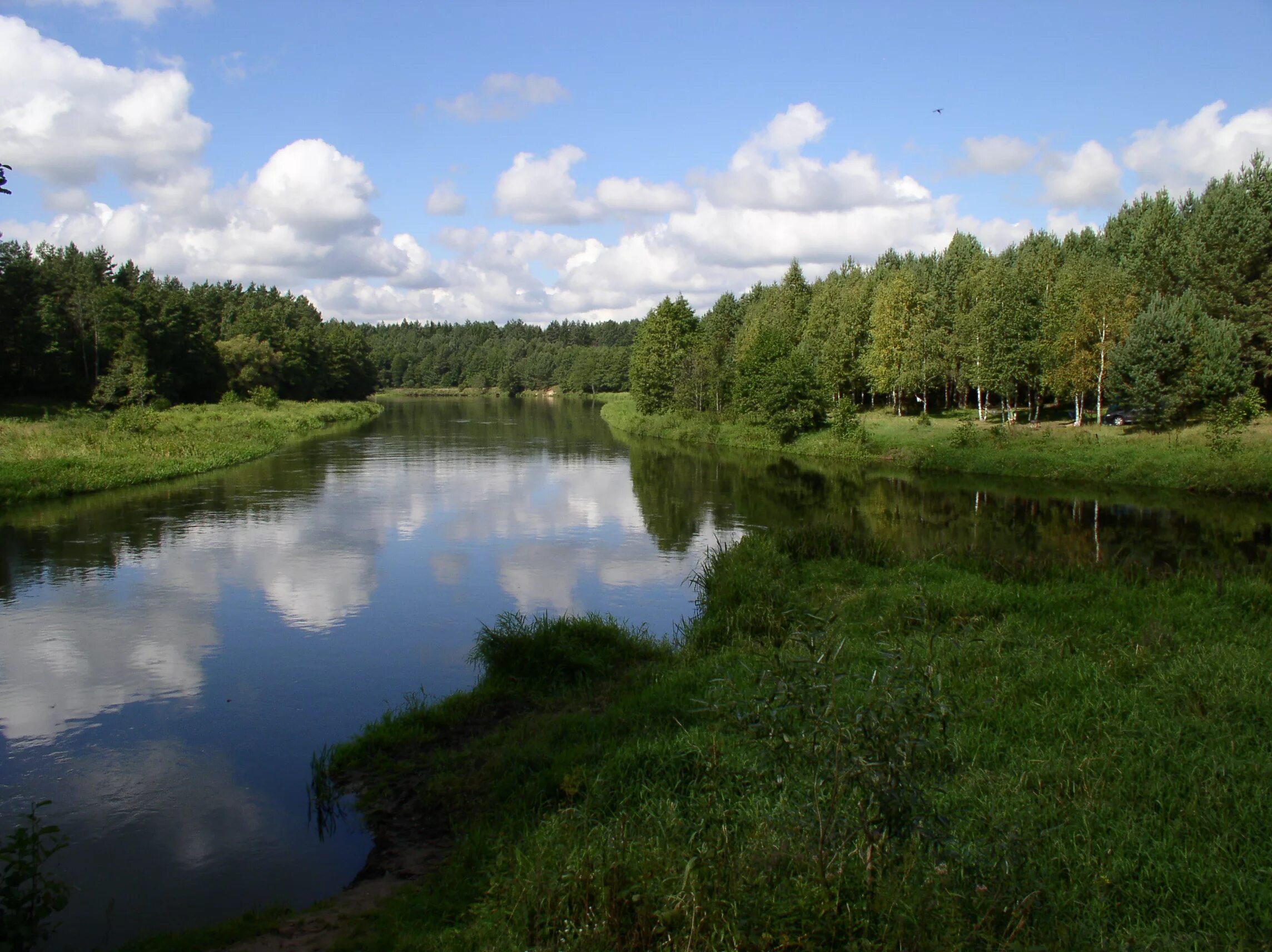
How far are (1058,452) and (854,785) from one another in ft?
114

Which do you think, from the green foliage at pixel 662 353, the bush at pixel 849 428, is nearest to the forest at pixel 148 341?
the green foliage at pixel 662 353

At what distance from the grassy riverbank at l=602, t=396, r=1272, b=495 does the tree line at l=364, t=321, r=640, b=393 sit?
73.8m

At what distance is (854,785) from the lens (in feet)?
15.2

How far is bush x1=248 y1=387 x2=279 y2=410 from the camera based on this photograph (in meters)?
63.2

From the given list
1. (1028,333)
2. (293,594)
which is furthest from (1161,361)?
(293,594)

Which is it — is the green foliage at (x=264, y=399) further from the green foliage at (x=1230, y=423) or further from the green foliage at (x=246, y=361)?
the green foliage at (x=1230, y=423)

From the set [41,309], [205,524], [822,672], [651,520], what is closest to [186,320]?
[41,309]

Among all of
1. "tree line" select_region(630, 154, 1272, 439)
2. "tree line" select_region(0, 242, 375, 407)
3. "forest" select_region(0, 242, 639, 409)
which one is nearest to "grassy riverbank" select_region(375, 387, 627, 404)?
"forest" select_region(0, 242, 639, 409)

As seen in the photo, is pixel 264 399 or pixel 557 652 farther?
pixel 264 399

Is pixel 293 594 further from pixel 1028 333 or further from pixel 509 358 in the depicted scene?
pixel 509 358

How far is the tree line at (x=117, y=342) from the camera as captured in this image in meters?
53.8

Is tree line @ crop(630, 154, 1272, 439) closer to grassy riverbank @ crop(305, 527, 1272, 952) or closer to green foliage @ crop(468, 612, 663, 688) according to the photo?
grassy riverbank @ crop(305, 527, 1272, 952)

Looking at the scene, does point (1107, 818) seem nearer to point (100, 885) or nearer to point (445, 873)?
point (445, 873)

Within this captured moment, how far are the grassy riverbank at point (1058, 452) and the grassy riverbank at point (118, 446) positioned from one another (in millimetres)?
28786
